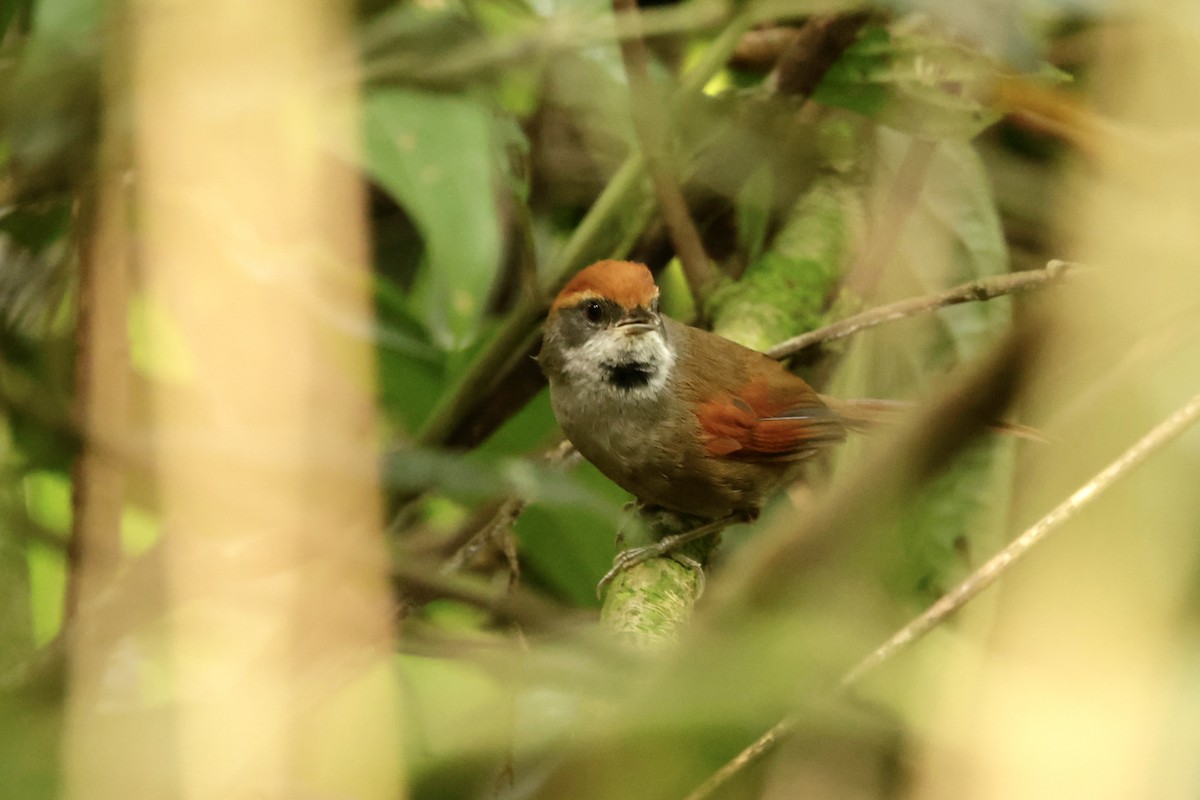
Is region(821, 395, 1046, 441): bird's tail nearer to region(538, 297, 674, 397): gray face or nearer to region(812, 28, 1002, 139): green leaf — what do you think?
region(538, 297, 674, 397): gray face

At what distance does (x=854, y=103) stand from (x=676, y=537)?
108 centimetres

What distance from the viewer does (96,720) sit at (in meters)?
0.70

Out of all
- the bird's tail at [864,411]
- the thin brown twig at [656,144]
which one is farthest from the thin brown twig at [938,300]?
the thin brown twig at [656,144]

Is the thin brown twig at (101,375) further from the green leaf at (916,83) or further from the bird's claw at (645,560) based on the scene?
the green leaf at (916,83)

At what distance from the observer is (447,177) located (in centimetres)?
239

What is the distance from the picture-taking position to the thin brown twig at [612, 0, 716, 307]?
247 cm

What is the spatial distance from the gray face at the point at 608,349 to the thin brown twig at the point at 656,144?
5.7 inches

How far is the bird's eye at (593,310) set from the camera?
8.24ft

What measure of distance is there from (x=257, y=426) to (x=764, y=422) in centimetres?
135

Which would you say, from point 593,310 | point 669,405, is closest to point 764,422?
point 669,405

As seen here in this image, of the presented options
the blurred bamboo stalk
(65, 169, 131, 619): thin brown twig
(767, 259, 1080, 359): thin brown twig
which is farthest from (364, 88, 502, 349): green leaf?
(767, 259, 1080, 359): thin brown twig

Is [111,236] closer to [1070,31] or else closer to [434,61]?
[434,61]

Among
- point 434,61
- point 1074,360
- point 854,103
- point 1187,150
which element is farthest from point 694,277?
point 1074,360

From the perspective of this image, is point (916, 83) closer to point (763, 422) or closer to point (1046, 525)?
point (763, 422)
